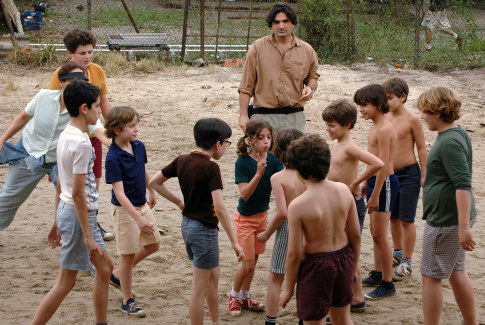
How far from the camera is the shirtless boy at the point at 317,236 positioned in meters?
3.32

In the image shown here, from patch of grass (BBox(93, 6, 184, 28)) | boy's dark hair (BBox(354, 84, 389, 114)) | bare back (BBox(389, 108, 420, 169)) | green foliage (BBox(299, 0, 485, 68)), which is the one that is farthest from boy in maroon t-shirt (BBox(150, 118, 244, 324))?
patch of grass (BBox(93, 6, 184, 28))

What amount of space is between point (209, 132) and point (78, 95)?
81 centimetres

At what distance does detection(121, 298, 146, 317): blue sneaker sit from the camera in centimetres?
450

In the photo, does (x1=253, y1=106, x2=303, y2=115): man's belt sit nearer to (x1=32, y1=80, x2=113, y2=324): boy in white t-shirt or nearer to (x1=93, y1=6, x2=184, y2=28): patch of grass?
(x1=32, y1=80, x2=113, y2=324): boy in white t-shirt

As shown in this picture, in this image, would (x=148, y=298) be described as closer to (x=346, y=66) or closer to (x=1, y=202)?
(x=1, y=202)

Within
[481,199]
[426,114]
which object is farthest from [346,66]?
[426,114]

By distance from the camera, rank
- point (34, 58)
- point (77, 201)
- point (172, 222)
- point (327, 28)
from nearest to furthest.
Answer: point (77, 201) < point (172, 222) < point (34, 58) < point (327, 28)

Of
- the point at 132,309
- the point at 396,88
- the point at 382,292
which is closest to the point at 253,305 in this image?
the point at 132,309

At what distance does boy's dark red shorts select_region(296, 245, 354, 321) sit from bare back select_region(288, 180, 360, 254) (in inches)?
1.8

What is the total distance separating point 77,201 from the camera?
145 inches

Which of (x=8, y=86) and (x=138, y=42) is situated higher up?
(x=138, y=42)

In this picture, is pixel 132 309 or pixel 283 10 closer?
pixel 132 309

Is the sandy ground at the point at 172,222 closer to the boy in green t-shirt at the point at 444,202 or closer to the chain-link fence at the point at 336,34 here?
the boy in green t-shirt at the point at 444,202

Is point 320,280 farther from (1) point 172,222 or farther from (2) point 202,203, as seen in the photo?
(1) point 172,222
